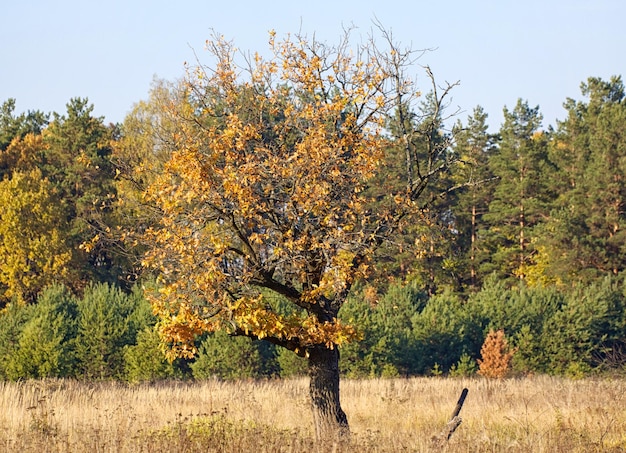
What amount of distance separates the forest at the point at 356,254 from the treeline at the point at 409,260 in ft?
0.30

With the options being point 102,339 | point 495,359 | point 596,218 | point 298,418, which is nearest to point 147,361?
point 102,339

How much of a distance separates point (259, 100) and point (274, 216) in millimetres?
2040

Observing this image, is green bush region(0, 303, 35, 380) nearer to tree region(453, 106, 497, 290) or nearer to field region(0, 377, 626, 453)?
field region(0, 377, 626, 453)

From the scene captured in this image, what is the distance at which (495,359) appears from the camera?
A: 98.3 feet

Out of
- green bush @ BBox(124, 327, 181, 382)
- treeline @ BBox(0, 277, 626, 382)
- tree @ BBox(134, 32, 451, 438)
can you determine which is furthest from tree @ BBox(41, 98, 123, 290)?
tree @ BBox(134, 32, 451, 438)

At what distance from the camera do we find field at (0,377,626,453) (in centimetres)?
1166

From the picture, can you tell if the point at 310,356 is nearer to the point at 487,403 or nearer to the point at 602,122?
the point at 487,403

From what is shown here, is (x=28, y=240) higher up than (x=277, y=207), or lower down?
higher up

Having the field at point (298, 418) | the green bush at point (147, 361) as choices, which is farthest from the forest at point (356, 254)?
the field at point (298, 418)

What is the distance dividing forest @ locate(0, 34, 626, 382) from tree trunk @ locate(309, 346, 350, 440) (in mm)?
748

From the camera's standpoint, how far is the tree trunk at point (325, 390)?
14.1 metres

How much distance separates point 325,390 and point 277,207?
116 inches

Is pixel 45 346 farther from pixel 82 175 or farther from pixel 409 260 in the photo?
pixel 409 260

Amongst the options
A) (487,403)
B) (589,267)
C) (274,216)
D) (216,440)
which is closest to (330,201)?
(274,216)
